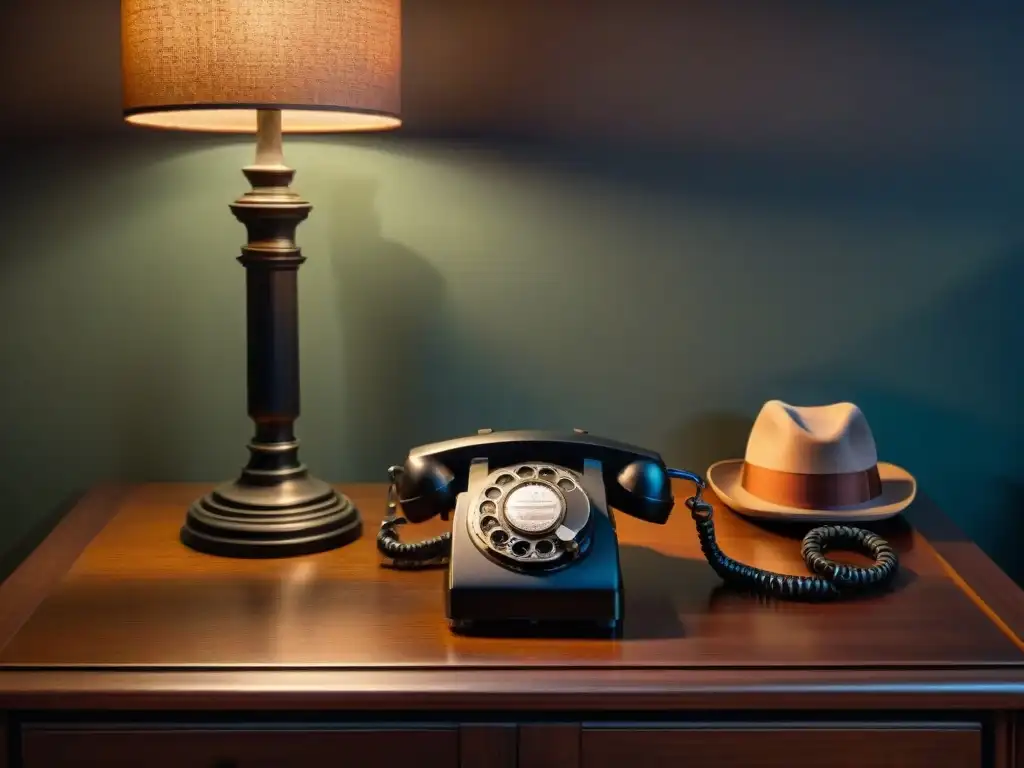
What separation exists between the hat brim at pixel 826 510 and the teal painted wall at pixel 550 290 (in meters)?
A: 0.11

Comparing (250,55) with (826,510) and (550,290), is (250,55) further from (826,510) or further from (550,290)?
(826,510)

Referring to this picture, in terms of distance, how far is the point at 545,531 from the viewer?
1.19 meters

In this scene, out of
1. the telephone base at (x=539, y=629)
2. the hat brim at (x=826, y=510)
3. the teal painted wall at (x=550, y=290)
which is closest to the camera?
the telephone base at (x=539, y=629)

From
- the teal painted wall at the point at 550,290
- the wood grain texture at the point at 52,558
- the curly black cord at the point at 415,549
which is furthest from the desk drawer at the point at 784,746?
the teal painted wall at the point at 550,290

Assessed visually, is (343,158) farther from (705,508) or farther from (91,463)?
(705,508)

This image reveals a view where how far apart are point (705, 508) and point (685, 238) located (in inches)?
19.5

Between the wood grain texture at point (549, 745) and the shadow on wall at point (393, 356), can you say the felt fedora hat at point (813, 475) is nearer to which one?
the shadow on wall at point (393, 356)

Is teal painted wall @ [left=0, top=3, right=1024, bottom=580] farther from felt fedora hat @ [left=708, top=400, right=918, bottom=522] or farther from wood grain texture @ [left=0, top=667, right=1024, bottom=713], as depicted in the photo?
wood grain texture @ [left=0, top=667, right=1024, bottom=713]

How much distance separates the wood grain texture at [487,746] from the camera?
1083 millimetres

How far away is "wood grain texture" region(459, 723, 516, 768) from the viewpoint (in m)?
1.08

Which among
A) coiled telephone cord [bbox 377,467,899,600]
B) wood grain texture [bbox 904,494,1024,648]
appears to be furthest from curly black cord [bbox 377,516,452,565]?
wood grain texture [bbox 904,494,1024,648]

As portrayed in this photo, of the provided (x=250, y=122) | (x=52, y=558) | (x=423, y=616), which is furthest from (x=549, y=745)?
(x=250, y=122)

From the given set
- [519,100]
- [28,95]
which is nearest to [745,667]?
[519,100]

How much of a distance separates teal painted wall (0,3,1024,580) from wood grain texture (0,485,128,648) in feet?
0.47
